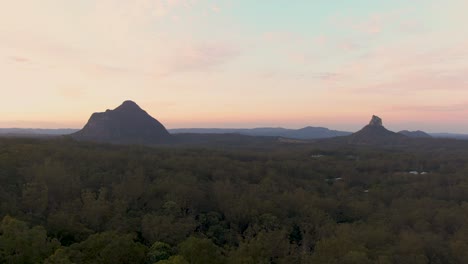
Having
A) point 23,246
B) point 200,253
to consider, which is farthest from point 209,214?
point 23,246

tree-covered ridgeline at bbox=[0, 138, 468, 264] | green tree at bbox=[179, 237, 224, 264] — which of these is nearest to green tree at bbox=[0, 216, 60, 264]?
tree-covered ridgeline at bbox=[0, 138, 468, 264]

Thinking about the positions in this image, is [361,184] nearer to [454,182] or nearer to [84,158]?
[454,182]

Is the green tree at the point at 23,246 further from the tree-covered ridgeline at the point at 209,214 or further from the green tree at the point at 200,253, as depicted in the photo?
the green tree at the point at 200,253

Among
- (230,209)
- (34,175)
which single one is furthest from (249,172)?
(34,175)

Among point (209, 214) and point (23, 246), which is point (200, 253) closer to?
point (23, 246)

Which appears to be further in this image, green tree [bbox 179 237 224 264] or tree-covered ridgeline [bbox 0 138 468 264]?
tree-covered ridgeline [bbox 0 138 468 264]

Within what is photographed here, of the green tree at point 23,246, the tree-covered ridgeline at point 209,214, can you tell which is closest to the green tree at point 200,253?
the tree-covered ridgeline at point 209,214

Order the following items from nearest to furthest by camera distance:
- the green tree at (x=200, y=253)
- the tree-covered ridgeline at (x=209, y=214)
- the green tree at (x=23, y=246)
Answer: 1. the green tree at (x=23, y=246)
2. the green tree at (x=200, y=253)
3. the tree-covered ridgeline at (x=209, y=214)

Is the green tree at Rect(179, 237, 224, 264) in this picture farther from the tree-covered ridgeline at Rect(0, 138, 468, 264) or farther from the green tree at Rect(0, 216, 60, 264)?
the green tree at Rect(0, 216, 60, 264)
